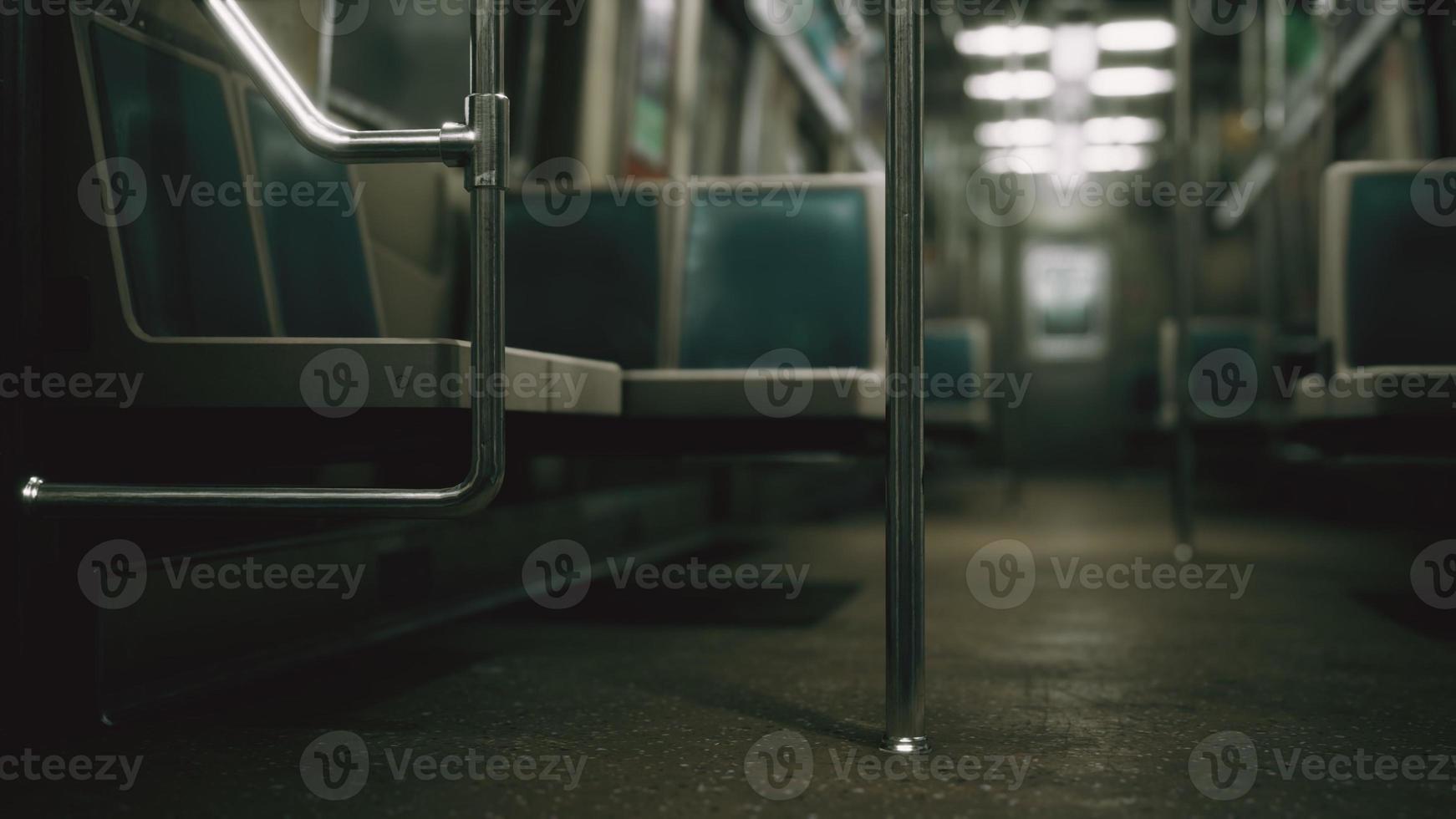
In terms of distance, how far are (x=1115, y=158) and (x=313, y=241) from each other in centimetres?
1055

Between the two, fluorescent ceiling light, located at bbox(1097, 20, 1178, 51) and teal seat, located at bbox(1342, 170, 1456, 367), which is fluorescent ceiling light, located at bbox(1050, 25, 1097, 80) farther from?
teal seat, located at bbox(1342, 170, 1456, 367)

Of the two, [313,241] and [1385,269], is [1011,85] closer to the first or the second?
[1385,269]

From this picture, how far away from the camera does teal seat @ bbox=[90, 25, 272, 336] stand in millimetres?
1880

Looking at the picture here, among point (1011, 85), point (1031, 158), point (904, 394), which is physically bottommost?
point (904, 394)

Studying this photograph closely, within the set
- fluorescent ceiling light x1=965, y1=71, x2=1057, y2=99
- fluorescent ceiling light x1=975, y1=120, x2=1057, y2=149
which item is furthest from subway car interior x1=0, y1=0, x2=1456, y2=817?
fluorescent ceiling light x1=975, y1=120, x2=1057, y2=149

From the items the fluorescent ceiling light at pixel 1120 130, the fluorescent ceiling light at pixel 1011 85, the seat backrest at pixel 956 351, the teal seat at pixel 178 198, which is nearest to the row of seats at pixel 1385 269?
the teal seat at pixel 178 198

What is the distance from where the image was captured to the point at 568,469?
163 inches

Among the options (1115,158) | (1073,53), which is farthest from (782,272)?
(1115,158)

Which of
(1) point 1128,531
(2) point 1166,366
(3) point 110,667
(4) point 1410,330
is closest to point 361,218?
(3) point 110,667

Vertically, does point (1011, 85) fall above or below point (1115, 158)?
above

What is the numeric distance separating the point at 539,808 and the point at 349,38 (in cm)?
215

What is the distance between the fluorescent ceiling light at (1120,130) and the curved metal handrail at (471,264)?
34.6 ft

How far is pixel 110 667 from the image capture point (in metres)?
1.77

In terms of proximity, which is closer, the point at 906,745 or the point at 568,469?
the point at 906,745
